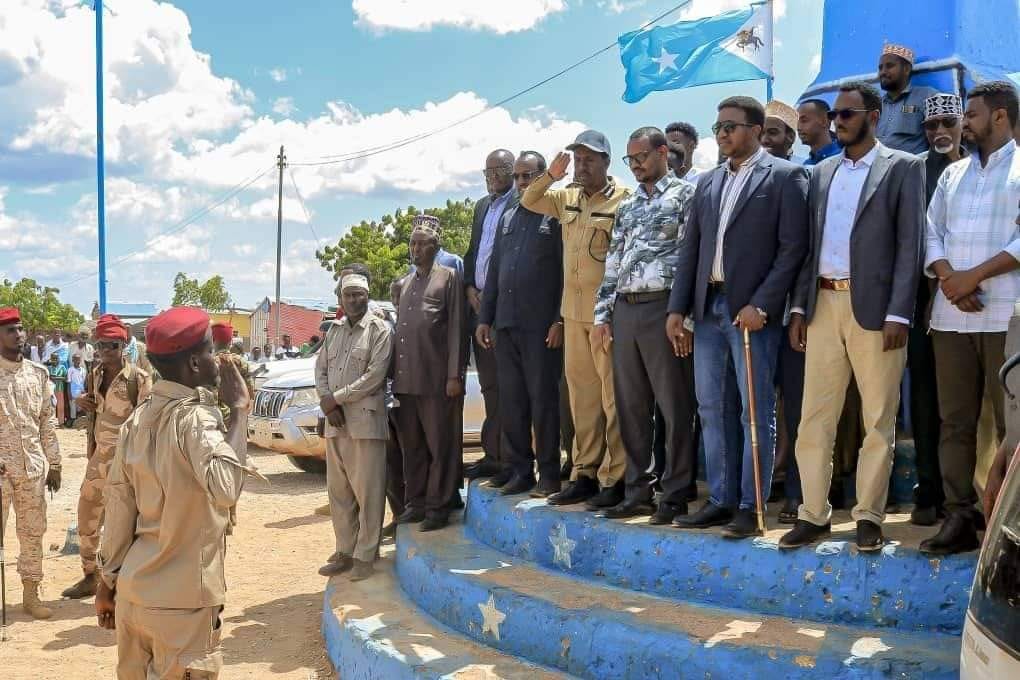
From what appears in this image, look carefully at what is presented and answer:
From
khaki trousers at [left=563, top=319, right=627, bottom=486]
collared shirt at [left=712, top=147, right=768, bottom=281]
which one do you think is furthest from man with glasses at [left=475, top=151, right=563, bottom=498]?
collared shirt at [left=712, top=147, right=768, bottom=281]

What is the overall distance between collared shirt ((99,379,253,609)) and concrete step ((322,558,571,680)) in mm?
1276

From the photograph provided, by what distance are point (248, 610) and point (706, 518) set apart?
11.8ft

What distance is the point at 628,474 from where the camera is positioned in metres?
5.08

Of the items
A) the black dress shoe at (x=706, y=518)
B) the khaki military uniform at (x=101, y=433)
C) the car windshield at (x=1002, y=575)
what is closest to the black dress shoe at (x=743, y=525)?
the black dress shoe at (x=706, y=518)

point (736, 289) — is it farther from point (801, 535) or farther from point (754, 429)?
point (801, 535)

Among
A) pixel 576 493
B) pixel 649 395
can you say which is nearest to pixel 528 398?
pixel 576 493

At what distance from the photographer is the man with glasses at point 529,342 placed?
567 centimetres

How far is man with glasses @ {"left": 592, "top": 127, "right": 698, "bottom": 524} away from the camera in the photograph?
4859mm

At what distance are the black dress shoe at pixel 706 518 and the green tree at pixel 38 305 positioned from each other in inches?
2095

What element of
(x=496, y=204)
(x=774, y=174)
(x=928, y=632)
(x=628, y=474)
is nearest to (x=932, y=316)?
(x=774, y=174)

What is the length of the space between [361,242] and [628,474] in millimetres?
31489

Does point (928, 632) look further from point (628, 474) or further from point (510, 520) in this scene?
point (510, 520)

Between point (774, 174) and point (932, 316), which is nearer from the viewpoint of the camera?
point (932, 316)

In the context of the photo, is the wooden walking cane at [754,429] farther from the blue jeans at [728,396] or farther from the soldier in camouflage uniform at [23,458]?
the soldier in camouflage uniform at [23,458]
